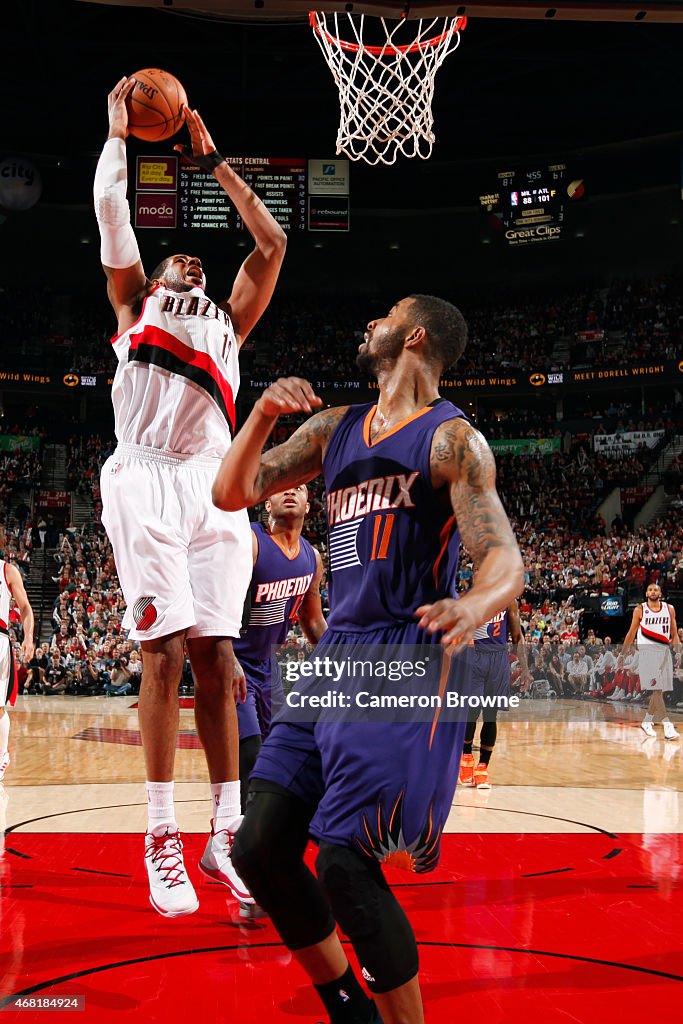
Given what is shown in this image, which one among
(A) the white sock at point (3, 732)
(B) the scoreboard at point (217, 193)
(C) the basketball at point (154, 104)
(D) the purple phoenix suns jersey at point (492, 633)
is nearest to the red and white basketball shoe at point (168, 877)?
(C) the basketball at point (154, 104)

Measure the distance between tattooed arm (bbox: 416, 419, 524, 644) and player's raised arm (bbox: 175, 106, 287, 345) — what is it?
64.2 inches

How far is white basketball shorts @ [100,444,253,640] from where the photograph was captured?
3.76 m

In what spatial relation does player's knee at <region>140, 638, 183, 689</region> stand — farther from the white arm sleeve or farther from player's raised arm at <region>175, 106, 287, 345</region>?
the white arm sleeve

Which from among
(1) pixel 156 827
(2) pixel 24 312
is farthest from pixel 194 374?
(2) pixel 24 312

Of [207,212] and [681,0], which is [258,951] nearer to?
[681,0]

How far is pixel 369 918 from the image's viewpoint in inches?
99.1

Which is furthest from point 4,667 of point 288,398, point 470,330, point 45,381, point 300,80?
point 470,330

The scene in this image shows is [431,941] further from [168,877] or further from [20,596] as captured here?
[20,596]

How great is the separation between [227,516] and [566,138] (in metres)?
26.5

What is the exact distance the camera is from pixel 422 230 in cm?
3147

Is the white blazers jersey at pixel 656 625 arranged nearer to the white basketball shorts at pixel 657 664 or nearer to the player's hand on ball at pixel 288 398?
the white basketball shorts at pixel 657 664

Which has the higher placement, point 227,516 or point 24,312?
point 24,312

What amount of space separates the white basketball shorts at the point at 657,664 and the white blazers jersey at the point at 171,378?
10417 mm

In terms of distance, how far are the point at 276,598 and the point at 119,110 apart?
2931 millimetres
